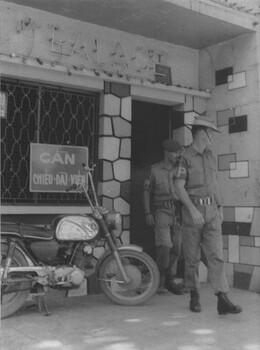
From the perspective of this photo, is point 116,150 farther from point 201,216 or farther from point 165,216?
point 201,216

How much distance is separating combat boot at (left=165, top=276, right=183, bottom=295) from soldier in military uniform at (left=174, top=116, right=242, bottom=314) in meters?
0.90

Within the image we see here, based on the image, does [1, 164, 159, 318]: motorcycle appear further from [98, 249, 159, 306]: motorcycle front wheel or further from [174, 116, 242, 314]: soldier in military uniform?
[174, 116, 242, 314]: soldier in military uniform

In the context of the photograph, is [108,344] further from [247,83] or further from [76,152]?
[247,83]

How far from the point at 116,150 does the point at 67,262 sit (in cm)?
167

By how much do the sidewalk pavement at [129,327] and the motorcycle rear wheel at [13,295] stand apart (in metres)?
0.08

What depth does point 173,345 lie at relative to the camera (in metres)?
3.60

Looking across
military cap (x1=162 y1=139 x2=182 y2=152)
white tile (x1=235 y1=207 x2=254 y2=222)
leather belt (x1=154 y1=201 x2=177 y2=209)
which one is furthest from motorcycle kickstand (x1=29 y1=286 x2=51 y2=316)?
white tile (x1=235 y1=207 x2=254 y2=222)

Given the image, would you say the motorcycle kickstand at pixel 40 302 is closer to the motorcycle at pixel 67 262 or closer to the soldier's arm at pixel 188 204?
the motorcycle at pixel 67 262

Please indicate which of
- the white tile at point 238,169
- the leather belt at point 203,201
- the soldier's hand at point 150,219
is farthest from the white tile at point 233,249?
the leather belt at point 203,201

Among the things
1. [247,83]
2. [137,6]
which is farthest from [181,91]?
[137,6]

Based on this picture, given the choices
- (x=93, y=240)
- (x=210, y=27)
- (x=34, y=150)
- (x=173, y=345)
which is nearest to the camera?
(x=173, y=345)

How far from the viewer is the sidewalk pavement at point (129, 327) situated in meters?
3.60

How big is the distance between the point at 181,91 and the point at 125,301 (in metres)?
2.87

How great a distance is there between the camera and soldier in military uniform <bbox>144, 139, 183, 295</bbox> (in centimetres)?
558
